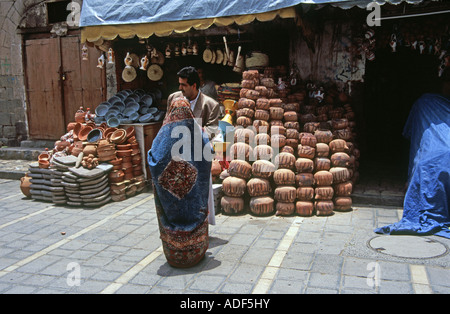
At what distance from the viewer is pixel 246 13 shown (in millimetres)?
6898

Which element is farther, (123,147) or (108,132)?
(108,132)

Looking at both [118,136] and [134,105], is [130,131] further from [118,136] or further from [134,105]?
[134,105]

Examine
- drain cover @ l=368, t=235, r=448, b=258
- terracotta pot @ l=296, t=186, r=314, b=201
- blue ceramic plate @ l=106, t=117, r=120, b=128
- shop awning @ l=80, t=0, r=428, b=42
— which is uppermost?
shop awning @ l=80, t=0, r=428, b=42

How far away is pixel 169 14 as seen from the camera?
24.7 feet

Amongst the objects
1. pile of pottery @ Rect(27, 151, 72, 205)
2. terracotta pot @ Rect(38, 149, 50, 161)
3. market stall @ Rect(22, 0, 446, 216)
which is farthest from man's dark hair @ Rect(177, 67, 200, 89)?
Result: terracotta pot @ Rect(38, 149, 50, 161)

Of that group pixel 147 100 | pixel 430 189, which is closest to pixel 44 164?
pixel 147 100

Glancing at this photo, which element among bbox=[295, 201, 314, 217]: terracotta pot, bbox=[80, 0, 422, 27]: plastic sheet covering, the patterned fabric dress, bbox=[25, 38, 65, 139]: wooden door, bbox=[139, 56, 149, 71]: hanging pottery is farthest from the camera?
bbox=[25, 38, 65, 139]: wooden door

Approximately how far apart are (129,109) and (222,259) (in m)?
5.01

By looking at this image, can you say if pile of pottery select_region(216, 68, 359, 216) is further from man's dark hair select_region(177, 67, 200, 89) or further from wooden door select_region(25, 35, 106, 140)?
wooden door select_region(25, 35, 106, 140)

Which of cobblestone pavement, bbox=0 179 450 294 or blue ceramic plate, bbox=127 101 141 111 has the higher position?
blue ceramic plate, bbox=127 101 141 111

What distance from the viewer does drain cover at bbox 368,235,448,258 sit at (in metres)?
4.67

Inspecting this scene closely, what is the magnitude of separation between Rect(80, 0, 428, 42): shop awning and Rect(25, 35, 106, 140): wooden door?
2.29 meters

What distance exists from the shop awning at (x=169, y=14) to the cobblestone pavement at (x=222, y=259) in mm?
3404

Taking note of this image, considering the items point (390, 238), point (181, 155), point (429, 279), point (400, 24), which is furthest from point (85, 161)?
point (400, 24)
